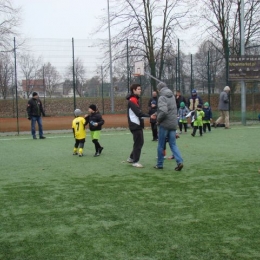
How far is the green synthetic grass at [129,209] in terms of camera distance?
164 inches

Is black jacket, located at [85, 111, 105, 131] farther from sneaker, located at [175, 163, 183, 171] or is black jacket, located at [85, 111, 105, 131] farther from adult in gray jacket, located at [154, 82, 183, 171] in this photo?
sneaker, located at [175, 163, 183, 171]

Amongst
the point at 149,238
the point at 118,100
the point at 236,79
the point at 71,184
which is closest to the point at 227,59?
the point at 236,79

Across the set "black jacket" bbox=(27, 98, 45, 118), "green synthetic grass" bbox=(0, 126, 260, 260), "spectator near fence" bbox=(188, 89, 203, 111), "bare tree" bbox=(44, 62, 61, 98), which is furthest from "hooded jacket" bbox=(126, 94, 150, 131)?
"bare tree" bbox=(44, 62, 61, 98)

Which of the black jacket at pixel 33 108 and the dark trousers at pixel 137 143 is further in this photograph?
the black jacket at pixel 33 108

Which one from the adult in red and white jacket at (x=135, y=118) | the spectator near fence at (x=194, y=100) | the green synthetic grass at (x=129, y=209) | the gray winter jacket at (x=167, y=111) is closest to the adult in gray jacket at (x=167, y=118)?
the gray winter jacket at (x=167, y=111)

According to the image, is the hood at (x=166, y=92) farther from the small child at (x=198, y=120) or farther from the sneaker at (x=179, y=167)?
the small child at (x=198, y=120)

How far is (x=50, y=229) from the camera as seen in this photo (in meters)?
4.78

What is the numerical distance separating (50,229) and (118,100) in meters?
19.8

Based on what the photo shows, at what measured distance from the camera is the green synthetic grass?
416 cm

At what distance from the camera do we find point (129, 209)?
5574 mm

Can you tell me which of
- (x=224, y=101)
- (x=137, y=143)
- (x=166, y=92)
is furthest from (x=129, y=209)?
A: (x=224, y=101)

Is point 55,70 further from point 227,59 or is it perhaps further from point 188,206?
point 188,206

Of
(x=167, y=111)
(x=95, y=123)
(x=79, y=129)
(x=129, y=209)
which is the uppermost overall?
(x=167, y=111)

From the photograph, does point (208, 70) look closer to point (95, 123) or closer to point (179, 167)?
point (95, 123)
